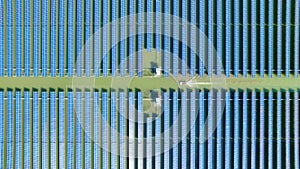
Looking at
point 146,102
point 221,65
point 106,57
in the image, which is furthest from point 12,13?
point 221,65

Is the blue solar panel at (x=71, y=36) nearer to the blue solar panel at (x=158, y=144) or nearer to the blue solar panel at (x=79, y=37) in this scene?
the blue solar panel at (x=79, y=37)

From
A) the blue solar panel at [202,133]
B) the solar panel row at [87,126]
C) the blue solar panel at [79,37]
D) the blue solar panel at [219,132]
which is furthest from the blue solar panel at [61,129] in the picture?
the blue solar panel at [219,132]

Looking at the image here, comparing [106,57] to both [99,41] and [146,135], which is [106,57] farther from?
[146,135]

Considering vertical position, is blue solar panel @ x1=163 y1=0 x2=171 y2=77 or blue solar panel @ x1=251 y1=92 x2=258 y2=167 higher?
blue solar panel @ x1=163 y1=0 x2=171 y2=77

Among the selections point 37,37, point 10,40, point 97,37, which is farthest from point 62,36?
point 10,40

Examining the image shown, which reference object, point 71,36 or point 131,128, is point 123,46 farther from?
point 131,128

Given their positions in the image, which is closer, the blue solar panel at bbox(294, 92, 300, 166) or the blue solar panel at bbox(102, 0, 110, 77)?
the blue solar panel at bbox(294, 92, 300, 166)

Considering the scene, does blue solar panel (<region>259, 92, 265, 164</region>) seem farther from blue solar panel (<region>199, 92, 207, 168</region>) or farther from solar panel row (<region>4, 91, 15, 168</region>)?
solar panel row (<region>4, 91, 15, 168</region>)

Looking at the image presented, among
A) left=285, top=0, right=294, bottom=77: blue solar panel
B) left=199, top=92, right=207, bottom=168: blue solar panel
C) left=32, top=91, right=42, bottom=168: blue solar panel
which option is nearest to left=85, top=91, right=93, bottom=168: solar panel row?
left=32, top=91, right=42, bottom=168: blue solar panel

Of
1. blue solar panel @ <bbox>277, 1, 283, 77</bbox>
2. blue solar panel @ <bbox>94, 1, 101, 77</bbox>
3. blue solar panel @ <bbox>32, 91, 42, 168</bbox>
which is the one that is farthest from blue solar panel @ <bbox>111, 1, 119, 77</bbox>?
blue solar panel @ <bbox>277, 1, 283, 77</bbox>

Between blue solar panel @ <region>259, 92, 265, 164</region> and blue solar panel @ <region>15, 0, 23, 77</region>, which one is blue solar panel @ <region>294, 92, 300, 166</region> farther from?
blue solar panel @ <region>15, 0, 23, 77</region>

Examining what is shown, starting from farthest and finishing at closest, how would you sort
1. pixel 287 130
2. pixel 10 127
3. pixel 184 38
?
pixel 10 127 < pixel 184 38 < pixel 287 130
